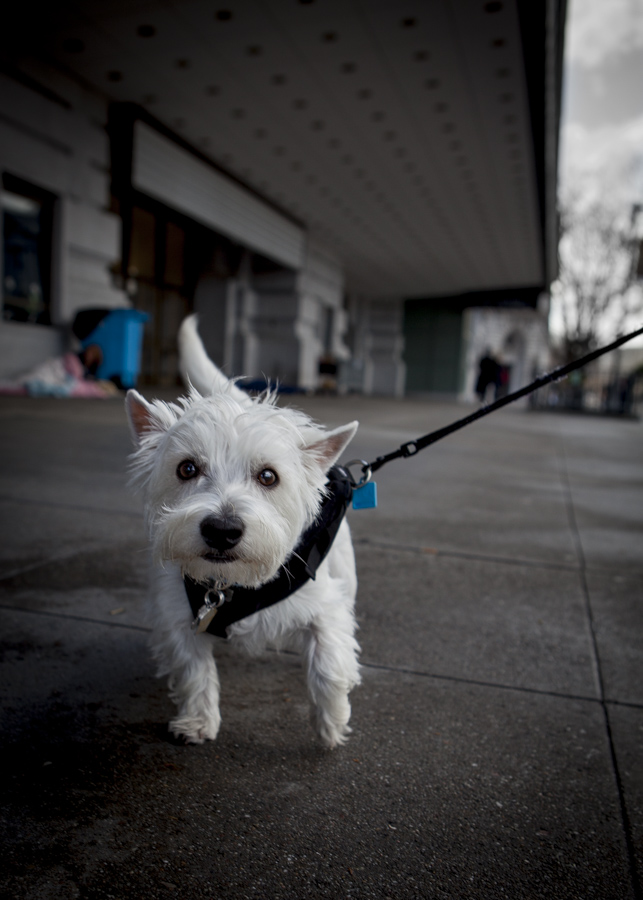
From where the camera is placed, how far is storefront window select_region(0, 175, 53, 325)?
12109 mm

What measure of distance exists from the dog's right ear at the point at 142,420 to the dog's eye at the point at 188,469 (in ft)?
0.60

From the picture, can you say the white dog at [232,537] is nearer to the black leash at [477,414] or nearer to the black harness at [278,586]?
the black harness at [278,586]

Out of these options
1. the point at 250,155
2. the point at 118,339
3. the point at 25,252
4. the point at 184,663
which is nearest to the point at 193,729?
the point at 184,663

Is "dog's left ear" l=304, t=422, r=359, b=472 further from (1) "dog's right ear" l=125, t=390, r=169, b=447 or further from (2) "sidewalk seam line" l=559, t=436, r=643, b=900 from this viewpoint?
(2) "sidewalk seam line" l=559, t=436, r=643, b=900

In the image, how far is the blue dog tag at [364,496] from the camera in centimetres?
217

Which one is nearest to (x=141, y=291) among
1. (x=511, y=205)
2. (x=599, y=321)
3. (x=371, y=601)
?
(x=511, y=205)

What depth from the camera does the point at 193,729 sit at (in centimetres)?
179

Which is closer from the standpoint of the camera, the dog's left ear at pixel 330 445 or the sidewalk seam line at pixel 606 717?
the sidewalk seam line at pixel 606 717

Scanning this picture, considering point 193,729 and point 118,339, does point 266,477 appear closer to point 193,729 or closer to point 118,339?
point 193,729

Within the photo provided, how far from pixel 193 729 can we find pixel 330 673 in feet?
1.36

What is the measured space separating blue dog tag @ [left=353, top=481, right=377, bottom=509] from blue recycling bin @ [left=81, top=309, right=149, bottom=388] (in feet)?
39.2

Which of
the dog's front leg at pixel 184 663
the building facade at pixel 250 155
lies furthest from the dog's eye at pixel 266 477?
the building facade at pixel 250 155

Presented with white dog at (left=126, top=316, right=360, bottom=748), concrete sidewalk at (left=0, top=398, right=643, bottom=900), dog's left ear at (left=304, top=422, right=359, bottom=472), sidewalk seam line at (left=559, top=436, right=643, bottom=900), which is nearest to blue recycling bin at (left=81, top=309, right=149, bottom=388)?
concrete sidewalk at (left=0, top=398, right=643, bottom=900)

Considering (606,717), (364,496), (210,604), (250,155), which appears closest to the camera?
(210,604)
